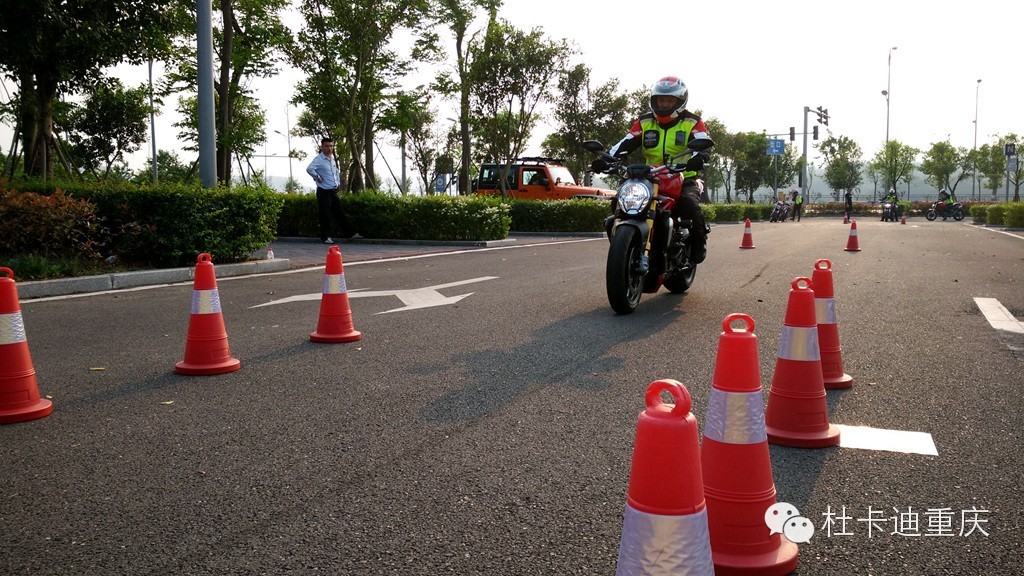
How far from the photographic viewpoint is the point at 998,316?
307 inches

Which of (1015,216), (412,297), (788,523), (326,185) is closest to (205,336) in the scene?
(412,297)

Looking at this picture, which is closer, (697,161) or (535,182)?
(697,161)

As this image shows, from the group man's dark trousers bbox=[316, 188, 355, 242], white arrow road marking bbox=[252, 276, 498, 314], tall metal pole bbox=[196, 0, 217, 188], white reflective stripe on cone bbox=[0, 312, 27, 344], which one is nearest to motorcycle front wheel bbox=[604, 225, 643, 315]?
white arrow road marking bbox=[252, 276, 498, 314]

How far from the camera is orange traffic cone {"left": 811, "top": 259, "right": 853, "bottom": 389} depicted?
495cm

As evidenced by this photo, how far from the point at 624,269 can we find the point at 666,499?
218 inches

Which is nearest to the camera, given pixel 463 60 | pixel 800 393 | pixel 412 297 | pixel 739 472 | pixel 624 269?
pixel 739 472

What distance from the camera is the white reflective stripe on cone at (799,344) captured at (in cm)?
388

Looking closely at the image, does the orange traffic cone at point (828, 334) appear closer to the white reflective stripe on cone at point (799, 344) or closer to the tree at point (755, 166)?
the white reflective stripe on cone at point (799, 344)

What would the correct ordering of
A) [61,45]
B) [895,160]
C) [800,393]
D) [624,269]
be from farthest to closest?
[895,160], [61,45], [624,269], [800,393]

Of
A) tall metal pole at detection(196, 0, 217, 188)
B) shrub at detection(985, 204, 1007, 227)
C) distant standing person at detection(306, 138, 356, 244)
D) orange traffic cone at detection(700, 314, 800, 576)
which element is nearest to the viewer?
orange traffic cone at detection(700, 314, 800, 576)

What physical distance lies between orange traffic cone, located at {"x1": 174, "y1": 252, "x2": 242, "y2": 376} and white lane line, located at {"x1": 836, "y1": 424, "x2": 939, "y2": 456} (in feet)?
12.0

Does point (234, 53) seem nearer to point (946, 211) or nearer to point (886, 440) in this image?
point (886, 440)

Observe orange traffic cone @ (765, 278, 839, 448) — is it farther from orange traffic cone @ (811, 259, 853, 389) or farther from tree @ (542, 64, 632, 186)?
tree @ (542, 64, 632, 186)

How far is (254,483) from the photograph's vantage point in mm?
3414
